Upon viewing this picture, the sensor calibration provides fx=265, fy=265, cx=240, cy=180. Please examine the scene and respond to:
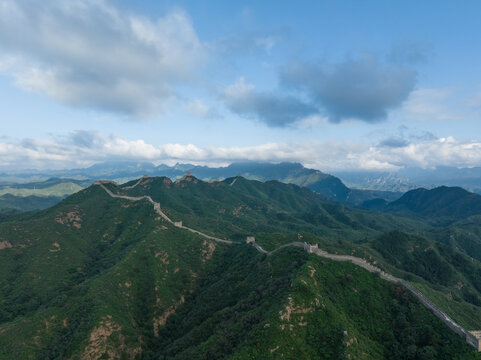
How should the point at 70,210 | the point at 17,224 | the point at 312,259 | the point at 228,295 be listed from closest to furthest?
1. the point at 312,259
2. the point at 228,295
3. the point at 17,224
4. the point at 70,210

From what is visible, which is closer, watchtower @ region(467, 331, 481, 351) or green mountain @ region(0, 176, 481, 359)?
watchtower @ region(467, 331, 481, 351)

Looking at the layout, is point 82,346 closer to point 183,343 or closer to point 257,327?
point 183,343

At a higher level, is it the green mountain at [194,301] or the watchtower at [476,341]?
the watchtower at [476,341]

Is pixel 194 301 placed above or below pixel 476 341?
below

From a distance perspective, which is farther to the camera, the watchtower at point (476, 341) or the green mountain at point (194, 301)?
the green mountain at point (194, 301)

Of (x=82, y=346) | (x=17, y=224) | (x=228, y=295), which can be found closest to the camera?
(x=82, y=346)

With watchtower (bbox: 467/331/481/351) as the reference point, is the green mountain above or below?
below

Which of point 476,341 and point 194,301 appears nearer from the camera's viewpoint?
point 476,341

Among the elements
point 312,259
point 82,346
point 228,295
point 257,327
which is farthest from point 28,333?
point 312,259
